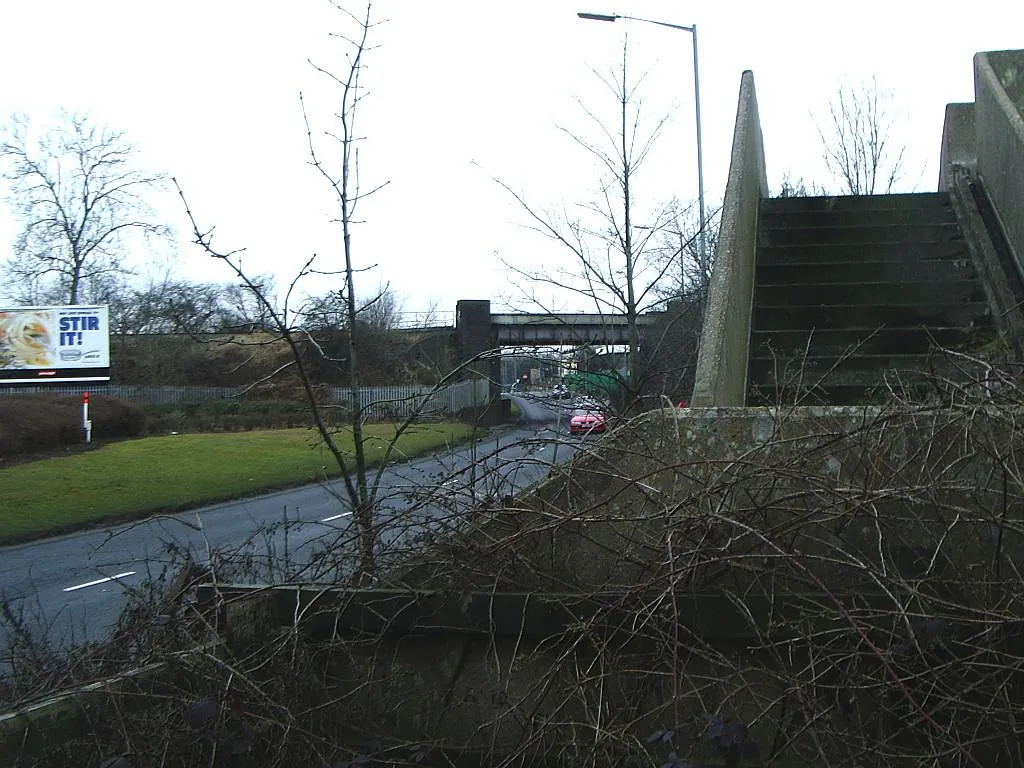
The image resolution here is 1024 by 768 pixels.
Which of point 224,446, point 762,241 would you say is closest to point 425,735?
point 762,241

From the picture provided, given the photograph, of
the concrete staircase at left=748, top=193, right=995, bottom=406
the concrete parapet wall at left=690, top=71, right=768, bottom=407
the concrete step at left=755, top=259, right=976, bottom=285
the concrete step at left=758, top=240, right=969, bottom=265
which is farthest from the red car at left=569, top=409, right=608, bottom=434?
the concrete step at left=758, top=240, right=969, bottom=265

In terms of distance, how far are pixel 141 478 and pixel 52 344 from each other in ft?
42.4

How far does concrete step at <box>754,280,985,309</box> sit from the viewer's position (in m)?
7.19

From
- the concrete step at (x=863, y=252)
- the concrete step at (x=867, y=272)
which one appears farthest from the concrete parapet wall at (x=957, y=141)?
the concrete step at (x=867, y=272)

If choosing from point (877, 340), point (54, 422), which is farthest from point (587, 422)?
point (54, 422)

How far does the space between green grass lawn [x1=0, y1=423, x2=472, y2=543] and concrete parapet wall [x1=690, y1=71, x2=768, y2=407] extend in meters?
6.43

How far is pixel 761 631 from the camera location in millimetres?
3309

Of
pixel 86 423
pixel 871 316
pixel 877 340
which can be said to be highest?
pixel 871 316

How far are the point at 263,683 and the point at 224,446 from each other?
91.4 feet

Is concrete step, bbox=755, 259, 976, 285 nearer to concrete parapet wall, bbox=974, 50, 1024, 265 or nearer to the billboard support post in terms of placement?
concrete parapet wall, bbox=974, 50, 1024, 265

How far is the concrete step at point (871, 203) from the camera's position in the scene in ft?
29.0

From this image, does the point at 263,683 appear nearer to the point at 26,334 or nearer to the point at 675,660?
the point at 675,660

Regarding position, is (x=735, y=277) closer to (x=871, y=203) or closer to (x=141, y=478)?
(x=871, y=203)

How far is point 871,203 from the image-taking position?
898cm
